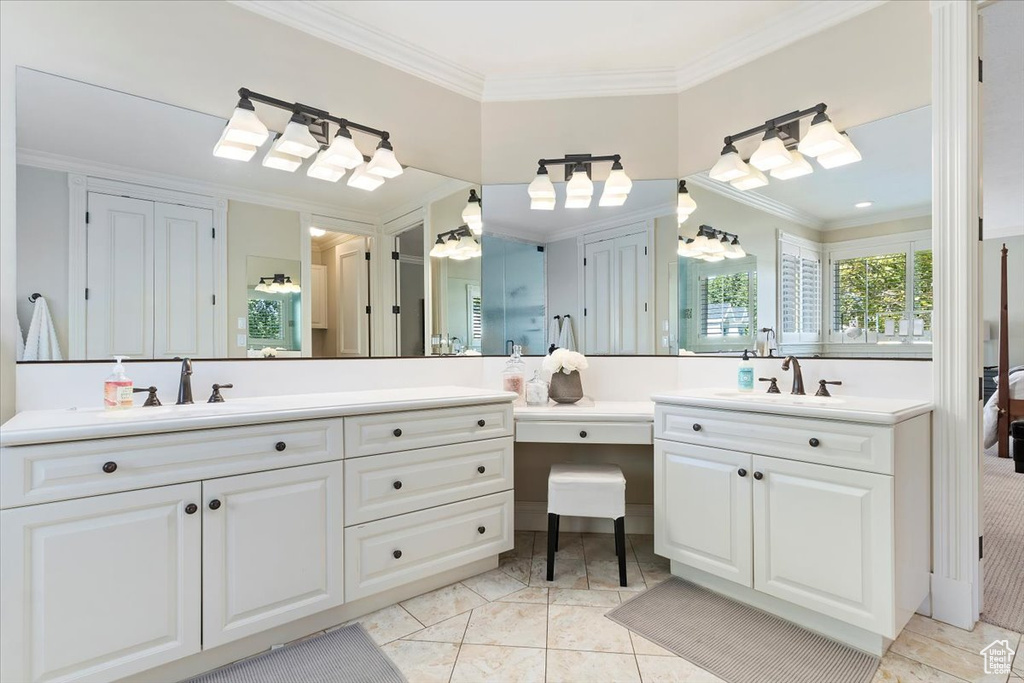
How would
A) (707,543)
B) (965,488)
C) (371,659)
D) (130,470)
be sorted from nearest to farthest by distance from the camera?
(130,470)
(371,659)
(965,488)
(707,543)

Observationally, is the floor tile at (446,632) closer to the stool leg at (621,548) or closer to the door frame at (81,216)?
the stool leg at (621,548)

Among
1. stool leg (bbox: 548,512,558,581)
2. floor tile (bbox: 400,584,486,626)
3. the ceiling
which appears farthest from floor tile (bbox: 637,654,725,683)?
the ceiling

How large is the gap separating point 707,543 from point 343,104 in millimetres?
2649

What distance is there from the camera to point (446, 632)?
187 cm

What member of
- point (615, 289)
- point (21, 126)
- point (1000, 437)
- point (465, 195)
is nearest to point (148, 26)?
point (21, 126)

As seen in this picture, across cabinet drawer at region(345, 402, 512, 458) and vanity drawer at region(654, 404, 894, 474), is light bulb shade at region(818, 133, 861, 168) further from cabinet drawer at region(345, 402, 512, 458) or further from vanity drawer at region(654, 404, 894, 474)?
cabinet drawer at region(345, 402, 512, 458)

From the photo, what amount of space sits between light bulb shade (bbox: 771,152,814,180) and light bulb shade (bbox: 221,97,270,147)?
2.42 m

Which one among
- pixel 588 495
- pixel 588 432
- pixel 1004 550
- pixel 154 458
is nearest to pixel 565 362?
pixel 588 432

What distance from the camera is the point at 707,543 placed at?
2.11 metres

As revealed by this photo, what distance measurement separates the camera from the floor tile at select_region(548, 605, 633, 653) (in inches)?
70.4

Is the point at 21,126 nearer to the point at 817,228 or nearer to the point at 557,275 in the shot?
the point at 557,275

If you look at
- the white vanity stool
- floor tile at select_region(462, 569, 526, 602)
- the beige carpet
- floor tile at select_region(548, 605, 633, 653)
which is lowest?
floor tile at select_region(548, 605, 633, 653)

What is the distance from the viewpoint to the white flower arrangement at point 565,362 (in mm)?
2656

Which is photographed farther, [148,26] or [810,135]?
[810,135]
